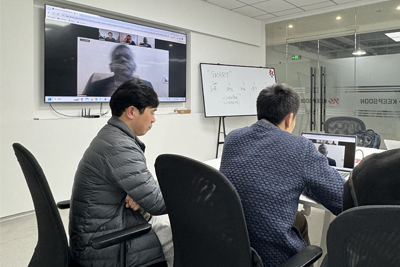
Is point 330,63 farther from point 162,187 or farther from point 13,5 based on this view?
point 162,187

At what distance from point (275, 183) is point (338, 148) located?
43.6 inches

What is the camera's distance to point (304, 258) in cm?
109

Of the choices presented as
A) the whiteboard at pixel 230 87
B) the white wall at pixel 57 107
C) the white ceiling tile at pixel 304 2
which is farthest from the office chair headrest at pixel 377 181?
the white ceiling tile at pixel 304 2

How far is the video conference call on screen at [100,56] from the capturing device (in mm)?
3457

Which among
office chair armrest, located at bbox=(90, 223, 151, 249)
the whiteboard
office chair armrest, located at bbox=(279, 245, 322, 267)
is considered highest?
the whiteboard

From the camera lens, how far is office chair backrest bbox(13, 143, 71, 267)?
112cm

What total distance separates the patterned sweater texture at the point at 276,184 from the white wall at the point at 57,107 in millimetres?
2663

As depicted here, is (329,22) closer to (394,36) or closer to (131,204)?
(394,36)

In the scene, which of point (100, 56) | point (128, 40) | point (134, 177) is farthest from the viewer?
point (128, 40)

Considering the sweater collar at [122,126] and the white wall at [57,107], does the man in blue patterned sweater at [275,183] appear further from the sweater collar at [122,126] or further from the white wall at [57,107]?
the white wall at [57,107]

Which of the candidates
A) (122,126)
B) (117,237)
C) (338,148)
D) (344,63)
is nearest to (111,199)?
(117,237)

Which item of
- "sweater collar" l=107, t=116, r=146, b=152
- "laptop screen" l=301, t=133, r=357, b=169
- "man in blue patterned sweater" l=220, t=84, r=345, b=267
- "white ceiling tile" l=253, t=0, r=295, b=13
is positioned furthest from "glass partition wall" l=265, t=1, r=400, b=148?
"sweater collar" l=107, t=116, r=146, b=152

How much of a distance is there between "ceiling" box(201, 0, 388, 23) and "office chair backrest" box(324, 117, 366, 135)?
2.25 metres

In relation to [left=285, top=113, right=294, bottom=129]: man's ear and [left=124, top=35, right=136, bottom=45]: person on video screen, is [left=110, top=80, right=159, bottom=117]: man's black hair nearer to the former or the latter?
[left=285, top=113, right=294, bottom=129]: man's ear
